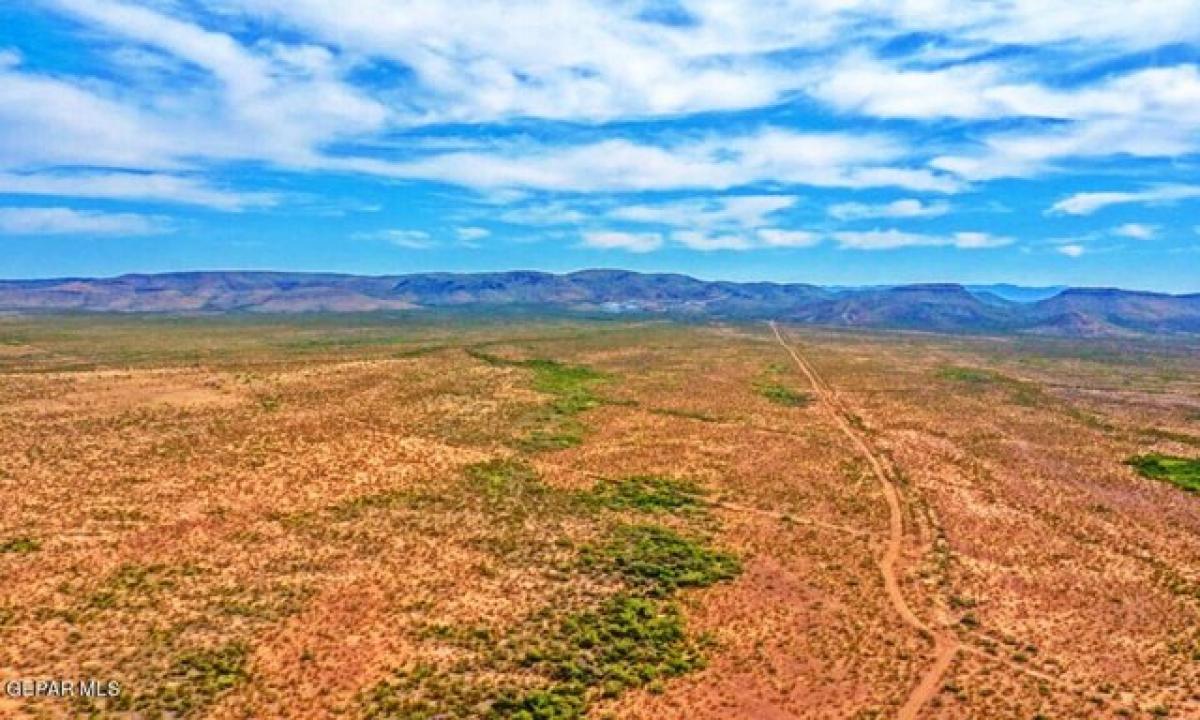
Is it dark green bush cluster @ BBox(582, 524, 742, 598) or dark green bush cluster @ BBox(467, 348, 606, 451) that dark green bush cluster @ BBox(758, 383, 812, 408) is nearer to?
dark green bush cluster @ BBox(467, 348, 606, 451)

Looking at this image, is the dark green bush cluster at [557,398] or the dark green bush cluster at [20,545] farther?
the dark green bush cluster at [557,398]

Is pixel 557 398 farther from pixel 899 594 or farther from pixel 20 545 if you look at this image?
Result: pixel 20 545

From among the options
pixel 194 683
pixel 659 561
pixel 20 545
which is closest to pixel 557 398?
pixel 659 561

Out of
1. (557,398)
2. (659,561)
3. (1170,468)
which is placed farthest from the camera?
(557,398)

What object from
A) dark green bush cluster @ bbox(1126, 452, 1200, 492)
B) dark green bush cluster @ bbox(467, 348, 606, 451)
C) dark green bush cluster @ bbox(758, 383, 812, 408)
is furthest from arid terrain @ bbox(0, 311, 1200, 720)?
dark green bush cluster @ bbox(758, 383, 812, 408)

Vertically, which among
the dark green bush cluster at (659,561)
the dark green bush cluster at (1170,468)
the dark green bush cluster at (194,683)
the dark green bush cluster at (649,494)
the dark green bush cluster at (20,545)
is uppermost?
the dark green bush cluster at (1170,468)

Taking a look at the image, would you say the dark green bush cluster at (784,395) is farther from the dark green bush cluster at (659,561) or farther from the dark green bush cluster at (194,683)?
the dark green bush cluster at (194,683)

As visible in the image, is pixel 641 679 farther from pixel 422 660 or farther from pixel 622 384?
pixel 622 384

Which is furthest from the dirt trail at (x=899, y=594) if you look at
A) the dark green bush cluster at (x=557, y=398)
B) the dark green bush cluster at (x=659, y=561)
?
the dark green bush cluster at (x=557, y=398)
